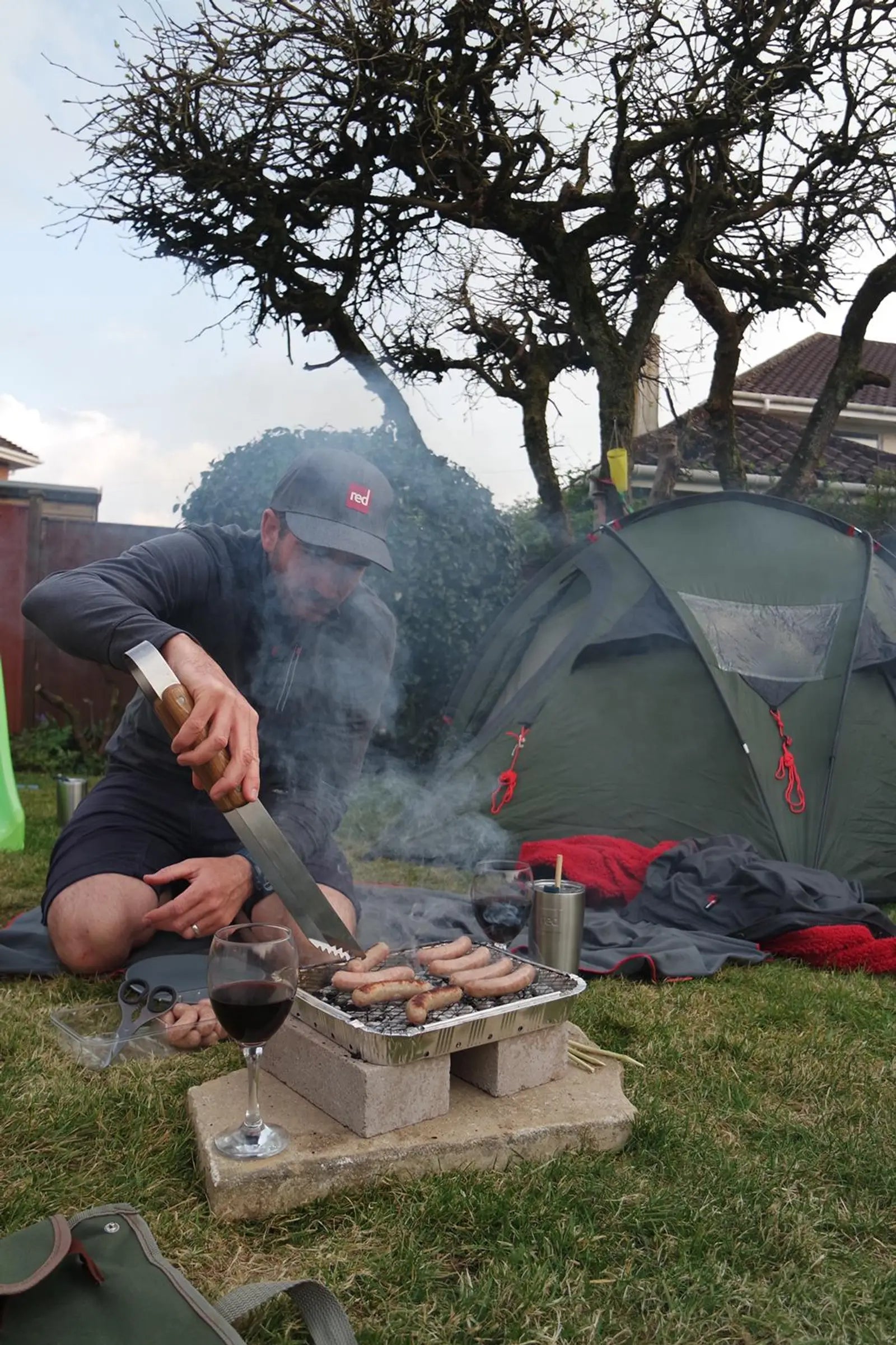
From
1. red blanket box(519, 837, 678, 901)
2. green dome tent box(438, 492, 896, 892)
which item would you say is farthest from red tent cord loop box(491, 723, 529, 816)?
red blanket box(519, 837, 678, 901)

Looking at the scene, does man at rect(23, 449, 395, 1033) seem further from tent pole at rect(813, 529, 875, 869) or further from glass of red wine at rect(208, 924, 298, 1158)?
tent pole at rect(813, 529, 875, 869)

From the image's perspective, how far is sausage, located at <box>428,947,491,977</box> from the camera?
2057 millimetres

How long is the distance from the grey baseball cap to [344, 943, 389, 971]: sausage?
1.11 m

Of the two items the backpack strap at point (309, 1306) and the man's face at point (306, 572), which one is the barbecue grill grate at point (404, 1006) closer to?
the backpack strap at point (309, 1306)

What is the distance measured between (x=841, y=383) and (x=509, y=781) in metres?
5.21

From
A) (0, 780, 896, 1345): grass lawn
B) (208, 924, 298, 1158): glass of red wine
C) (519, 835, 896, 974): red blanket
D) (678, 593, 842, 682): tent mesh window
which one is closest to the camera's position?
(0, 780, 896, 1345): grass lawn

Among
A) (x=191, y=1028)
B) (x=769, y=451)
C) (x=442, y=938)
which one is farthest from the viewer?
(x=769, y=451)

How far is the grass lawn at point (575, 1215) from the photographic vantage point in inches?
56.9

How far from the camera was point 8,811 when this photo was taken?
501 cm

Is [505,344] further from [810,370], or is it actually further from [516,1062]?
[810,370]

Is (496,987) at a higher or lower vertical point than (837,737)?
lower

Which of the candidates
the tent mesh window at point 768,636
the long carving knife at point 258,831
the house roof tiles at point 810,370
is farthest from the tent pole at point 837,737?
the house roof tiles at point 810,370

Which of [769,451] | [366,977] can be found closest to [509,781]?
[366,977]

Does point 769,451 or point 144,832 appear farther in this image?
point 769,451
